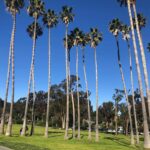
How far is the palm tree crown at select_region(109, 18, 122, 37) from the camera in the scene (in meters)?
56.2

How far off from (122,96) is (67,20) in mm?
57335

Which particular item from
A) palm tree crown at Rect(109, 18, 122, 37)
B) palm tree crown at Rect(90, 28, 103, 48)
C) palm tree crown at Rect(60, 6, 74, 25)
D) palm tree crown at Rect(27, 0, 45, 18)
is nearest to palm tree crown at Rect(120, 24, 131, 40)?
palm tree crown at Rect(109, 18, 122, 37)

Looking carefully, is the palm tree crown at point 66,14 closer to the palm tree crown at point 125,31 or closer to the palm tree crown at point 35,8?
the palm tree crown at point 35,8

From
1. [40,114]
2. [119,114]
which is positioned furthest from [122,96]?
[40,114]

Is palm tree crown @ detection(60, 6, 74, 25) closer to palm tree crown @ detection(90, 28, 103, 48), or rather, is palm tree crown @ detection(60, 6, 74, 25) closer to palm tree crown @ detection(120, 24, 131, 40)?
palm tree crown @ detection(90, 28, 103, 48)

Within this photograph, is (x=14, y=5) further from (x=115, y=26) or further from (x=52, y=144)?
(x=52, y=144)

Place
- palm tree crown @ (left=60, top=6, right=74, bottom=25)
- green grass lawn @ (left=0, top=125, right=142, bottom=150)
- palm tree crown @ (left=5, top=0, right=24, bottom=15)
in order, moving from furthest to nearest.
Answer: palm tree crown @ (left=60, top=6, right=74, bottom=25)
palm tree crown @ (left=5, top=0, right=24, bottom=15)
green grass lawn @ (left=0, top=125, right=142, bottom=150)

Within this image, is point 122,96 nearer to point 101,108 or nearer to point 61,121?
point 101,108

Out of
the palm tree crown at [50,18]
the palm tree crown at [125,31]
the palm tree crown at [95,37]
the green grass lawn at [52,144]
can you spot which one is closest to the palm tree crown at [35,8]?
the palm tree crown at [50,18]

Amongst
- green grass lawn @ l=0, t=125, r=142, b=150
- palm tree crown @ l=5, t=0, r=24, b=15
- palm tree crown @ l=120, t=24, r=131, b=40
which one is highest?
palm tree crown @ l=5, t=0, r=24, b=15

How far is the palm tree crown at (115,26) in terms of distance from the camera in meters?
56.2

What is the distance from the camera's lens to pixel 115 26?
56406 millimetres

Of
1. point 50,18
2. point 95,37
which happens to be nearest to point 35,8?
point 50,18

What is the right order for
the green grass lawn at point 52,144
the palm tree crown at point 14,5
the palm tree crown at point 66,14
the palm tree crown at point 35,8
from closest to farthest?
1. the green grass lawn at point 52,144
2. the palm tree crown at point 14,5
3. the palm tree crown at point 35,8
4. the palm tree crown at point 66,14
